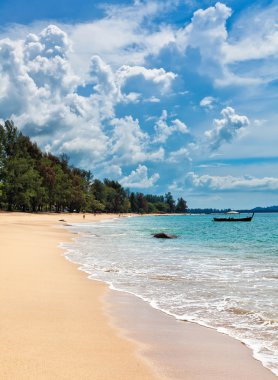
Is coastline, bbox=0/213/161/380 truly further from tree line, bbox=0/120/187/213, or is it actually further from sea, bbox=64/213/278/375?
tree line, bbox=0/120/187/213

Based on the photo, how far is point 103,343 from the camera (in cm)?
585

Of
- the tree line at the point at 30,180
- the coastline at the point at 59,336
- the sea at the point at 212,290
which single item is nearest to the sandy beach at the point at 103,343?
the coastline at the point at 59,336

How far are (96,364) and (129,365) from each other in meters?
0.42

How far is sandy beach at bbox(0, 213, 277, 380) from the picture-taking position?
15.5 ft

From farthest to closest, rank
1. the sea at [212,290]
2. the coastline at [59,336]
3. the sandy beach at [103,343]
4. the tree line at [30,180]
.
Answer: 1. the tree line at [30,180]
2. the sea at [212,290]
3. the sandy beach at [103,343]
4. the coastline at [59,336]

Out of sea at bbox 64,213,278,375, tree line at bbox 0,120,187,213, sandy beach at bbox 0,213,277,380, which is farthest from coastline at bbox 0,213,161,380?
tree line at bbox 0,120,187,213

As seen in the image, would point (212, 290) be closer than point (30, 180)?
Yes

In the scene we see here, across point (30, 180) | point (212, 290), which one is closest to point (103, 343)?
point (212, 290)

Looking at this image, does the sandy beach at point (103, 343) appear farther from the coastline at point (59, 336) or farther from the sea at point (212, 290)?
the sea at point (212, 290)

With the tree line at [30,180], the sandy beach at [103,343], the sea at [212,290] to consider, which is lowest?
the sea at [212,290]

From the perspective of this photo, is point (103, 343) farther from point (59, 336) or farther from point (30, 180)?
point (30, 180)

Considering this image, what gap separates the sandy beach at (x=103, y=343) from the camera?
15.5 feet

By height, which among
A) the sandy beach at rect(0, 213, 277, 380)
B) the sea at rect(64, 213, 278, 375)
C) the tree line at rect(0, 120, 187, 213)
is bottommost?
the sea at rect(64, 213, 278, 375)

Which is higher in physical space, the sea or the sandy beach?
the sandy beach
